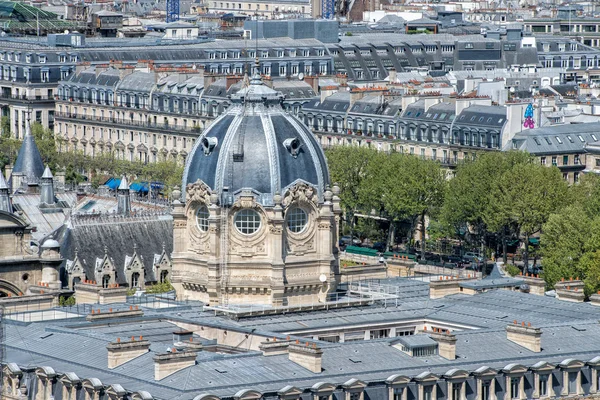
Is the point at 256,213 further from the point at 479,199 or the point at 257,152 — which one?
the point at 479,199

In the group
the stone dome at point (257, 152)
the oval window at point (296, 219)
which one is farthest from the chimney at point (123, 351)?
the oval window at point (296, 219)

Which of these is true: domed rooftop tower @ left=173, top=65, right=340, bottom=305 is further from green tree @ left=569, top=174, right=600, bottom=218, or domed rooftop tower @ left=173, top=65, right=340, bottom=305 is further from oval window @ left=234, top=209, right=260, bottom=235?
green tree @ left=569, top=174, right=600, bottom=218

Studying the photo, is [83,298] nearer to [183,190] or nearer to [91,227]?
[183,190]

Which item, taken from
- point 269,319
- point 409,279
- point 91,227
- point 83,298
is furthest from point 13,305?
point 91,227

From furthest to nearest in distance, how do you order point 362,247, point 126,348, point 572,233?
1. point 362,247
2. point 572,233
3. point 126,348

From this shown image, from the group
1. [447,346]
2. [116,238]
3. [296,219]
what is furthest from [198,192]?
[116,238]

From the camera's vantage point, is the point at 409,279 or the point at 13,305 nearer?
the point at 13,305
